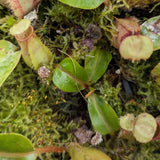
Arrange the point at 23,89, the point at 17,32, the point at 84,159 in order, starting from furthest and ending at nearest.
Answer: the point at 23,89 < the point at 84,159 < the point at 17,32

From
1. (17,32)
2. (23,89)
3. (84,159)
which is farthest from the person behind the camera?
(23,89)

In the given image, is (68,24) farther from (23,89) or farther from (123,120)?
(123,120)

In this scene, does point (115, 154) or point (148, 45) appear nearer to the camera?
point (148, 45)

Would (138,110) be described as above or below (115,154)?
above

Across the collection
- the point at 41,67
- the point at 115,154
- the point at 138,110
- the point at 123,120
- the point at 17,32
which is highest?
the point at 17,32

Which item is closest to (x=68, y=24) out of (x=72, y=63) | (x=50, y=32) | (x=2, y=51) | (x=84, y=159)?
(x=50, y=32)

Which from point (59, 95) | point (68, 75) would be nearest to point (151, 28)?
point (68, 75)
